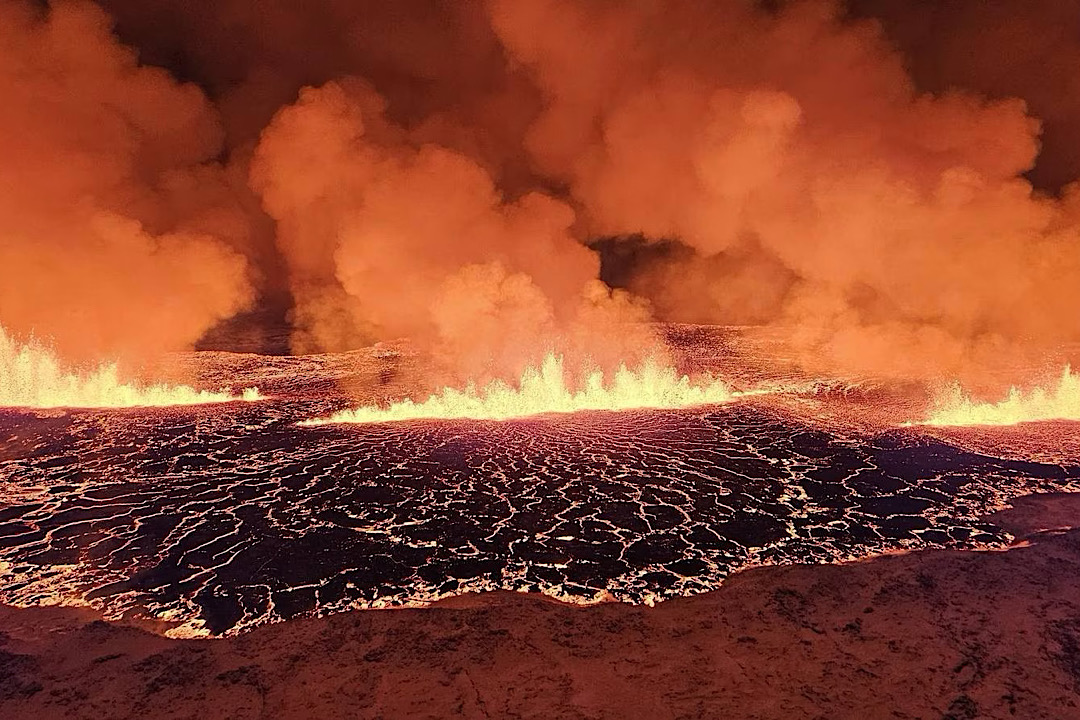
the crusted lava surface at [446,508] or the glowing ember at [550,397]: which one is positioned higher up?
the glowing ember at [550,397]

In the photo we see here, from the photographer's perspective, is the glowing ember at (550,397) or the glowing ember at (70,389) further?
the glowing ember at (70,389)

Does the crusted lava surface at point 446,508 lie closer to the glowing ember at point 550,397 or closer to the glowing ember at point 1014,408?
the glowing ember at point 550,397

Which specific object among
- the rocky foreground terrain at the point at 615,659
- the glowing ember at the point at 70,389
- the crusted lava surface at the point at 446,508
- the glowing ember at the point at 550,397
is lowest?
the rocky foreground terrain at the point at 615,659

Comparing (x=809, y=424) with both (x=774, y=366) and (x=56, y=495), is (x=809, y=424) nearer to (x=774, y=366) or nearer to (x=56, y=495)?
(x=774, y=366)

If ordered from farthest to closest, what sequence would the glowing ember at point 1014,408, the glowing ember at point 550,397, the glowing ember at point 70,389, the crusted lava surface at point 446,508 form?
the glowing ember at point 70,389 → the glowing ember at point 550,397 → the glowing ember at point 1014,408 → the crusted lava surface at point 446,508

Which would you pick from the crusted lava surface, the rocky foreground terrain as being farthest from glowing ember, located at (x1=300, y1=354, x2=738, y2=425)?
the rocky foreground terrain

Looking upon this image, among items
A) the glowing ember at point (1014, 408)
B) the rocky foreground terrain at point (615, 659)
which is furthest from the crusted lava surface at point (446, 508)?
the glowing ember at point (1014, 408)

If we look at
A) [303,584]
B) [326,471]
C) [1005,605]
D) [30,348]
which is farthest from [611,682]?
[30,348]
